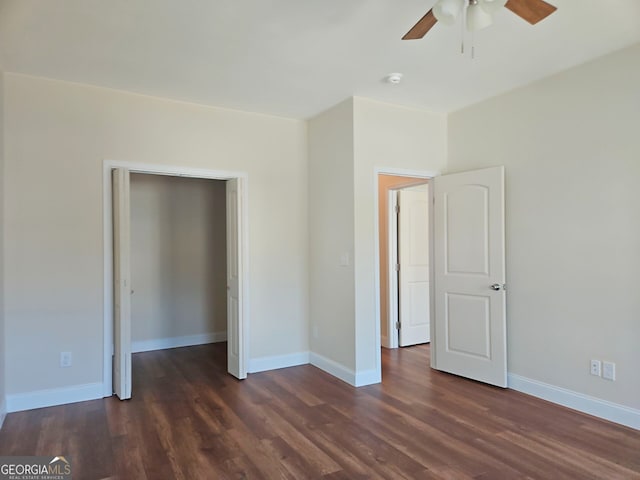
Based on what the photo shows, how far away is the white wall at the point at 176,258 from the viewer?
5.42 meters

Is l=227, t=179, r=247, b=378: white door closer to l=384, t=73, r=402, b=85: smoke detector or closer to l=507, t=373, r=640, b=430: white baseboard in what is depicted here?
l=384, t=73, r=402, b=85: smoke detector

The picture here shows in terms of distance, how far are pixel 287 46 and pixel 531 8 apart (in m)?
1.55

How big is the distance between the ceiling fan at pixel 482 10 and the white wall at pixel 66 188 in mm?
2674

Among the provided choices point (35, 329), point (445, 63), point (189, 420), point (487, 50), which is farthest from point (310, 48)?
point (35, 329)

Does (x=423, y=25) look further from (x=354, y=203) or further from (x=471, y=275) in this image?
(x=471, y=275)

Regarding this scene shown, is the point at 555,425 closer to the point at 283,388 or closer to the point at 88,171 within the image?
the point at 283,388

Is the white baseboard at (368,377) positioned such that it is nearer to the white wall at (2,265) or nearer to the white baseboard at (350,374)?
the white baseboard at (350,374)

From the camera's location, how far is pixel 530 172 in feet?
12.2

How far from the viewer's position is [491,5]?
203 cm

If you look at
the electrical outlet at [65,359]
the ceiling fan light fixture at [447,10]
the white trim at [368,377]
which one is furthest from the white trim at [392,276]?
the electrical outlet at [65,359]

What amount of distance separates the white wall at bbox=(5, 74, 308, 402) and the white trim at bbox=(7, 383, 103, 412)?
40mm

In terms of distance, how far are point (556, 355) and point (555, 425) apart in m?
0.64

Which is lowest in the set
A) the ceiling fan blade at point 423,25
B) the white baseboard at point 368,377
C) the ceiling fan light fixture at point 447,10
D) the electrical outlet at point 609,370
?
the white baseboard at point 368,377

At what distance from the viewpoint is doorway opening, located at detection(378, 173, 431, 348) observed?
5375 mm
